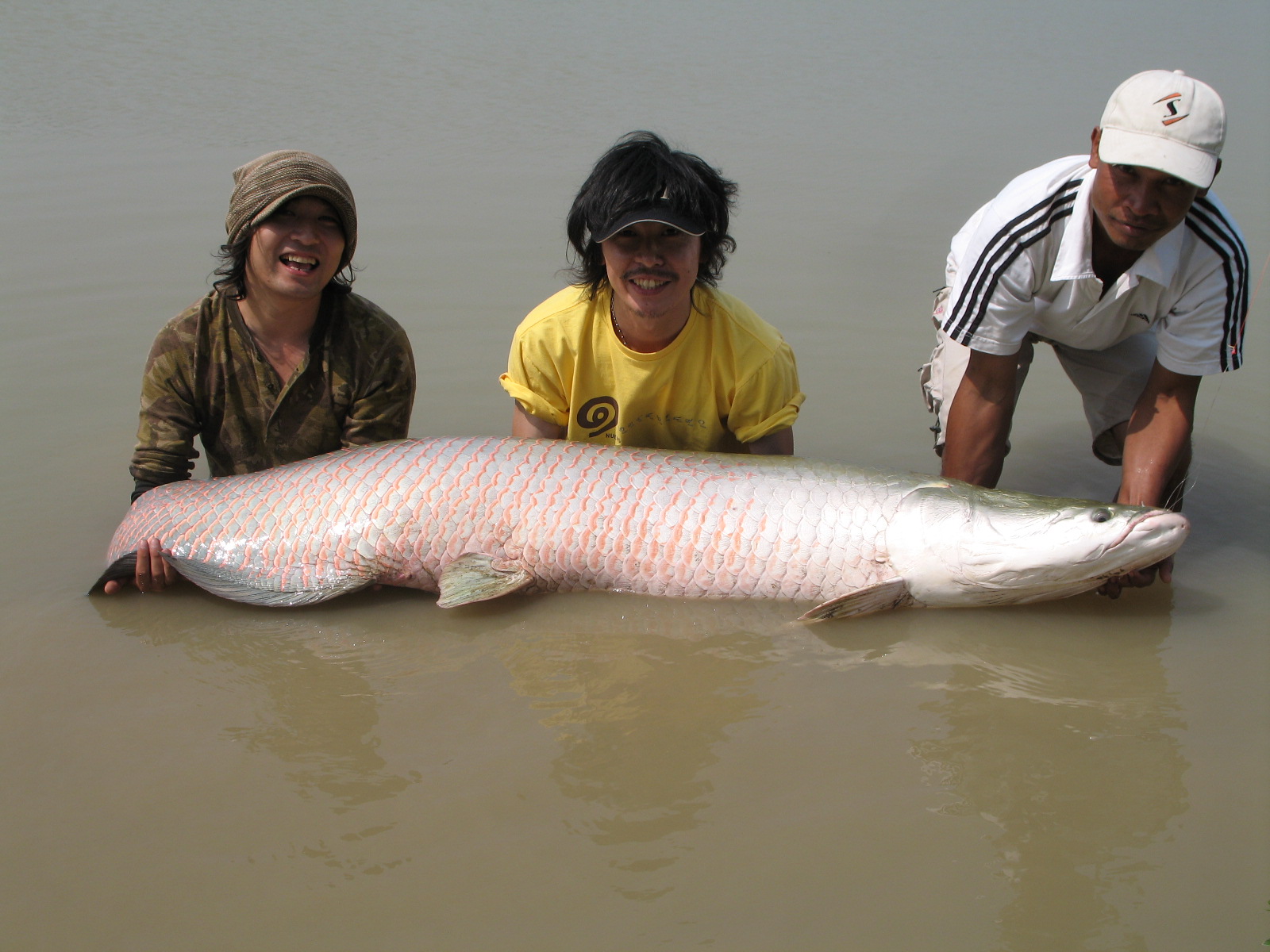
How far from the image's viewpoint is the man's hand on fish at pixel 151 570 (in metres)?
3.59

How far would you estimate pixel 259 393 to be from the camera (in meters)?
3.94

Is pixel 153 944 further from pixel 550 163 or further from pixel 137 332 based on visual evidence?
pixel 550 163

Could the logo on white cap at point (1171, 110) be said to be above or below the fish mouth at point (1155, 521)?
above

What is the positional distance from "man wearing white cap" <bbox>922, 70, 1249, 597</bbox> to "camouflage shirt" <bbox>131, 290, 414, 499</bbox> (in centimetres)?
210

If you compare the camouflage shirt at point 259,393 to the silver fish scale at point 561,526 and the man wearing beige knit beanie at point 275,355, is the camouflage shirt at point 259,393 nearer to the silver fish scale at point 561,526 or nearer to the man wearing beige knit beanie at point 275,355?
the man wearing beige knit beanie at point 275,355

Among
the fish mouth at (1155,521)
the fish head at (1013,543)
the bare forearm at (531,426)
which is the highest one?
the bare forearm at (531,426)

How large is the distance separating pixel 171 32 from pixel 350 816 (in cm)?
1121

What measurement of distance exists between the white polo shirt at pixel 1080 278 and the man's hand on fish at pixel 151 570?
2802mm

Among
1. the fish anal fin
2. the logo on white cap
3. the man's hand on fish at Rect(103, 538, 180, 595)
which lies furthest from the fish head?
the man's hand on fish at Rect(103, 538, 180, 595)

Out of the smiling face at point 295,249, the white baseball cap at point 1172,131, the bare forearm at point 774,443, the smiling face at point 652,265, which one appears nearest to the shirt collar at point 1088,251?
the white baseball cap at point 1172,131

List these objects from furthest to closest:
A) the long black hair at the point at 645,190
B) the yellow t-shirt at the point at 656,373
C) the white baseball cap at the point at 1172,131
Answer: the yellow t-shirt at the point at 656,373
the long black hair at the point at 645,190
the white baseball cap at the point at 1172,131

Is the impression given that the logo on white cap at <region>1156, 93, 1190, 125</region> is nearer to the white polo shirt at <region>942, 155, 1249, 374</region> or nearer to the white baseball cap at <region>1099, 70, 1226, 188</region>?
the white baseball cap at <region>1099, 70, 1226, 188</region>

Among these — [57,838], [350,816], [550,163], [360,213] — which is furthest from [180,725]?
[550,163]

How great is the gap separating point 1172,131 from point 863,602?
1.67 meters
